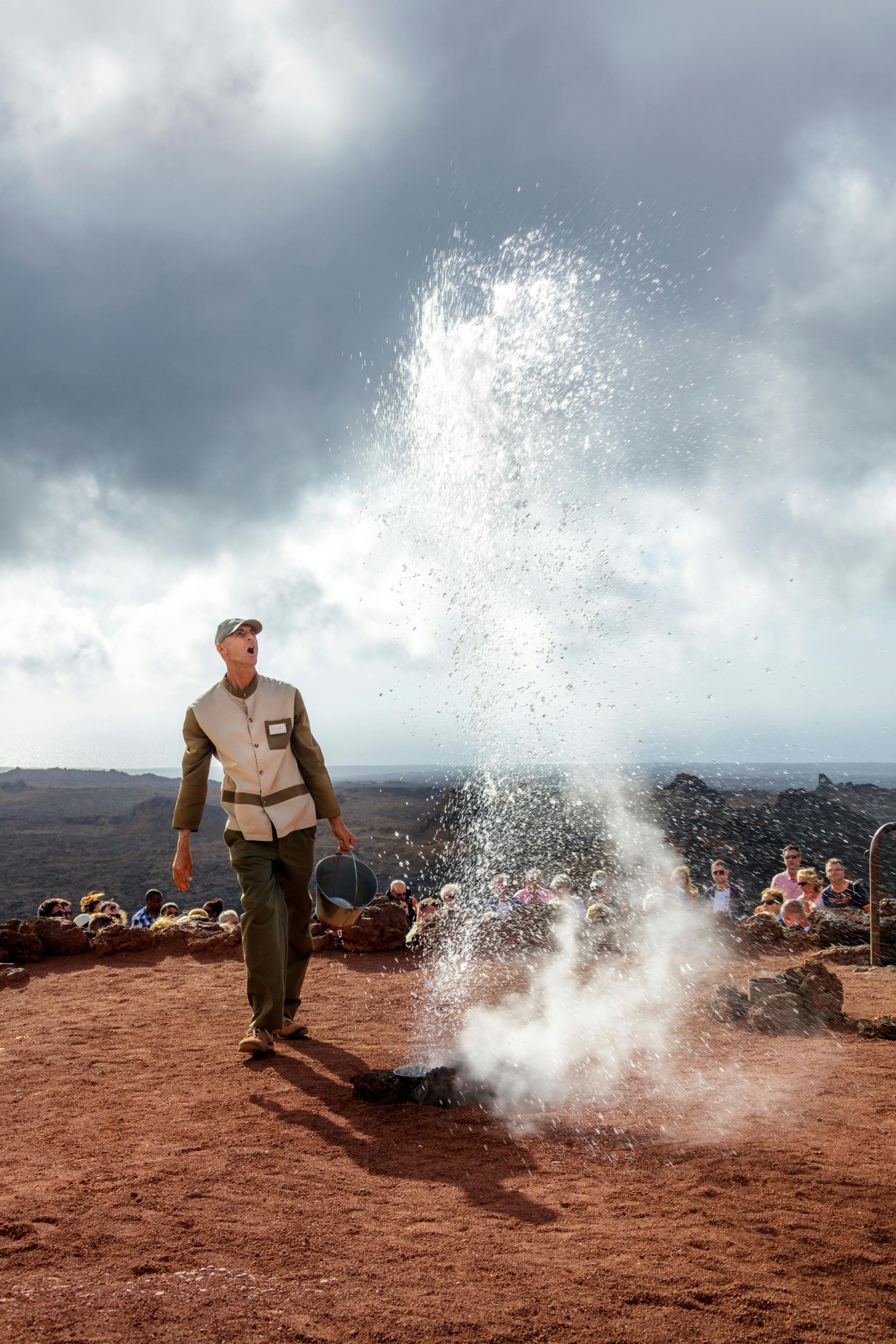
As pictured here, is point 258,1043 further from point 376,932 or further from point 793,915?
point 793,915

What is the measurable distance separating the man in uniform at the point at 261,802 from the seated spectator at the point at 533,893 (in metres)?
4.83

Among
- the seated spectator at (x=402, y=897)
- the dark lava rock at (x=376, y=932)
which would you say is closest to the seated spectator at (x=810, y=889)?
the seated spectator at (x=402, y=897)

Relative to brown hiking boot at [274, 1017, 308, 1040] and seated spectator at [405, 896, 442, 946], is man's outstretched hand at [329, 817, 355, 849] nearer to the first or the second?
brown hiking boot at [274, 1017, 308, 1040]

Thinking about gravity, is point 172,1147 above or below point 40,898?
above

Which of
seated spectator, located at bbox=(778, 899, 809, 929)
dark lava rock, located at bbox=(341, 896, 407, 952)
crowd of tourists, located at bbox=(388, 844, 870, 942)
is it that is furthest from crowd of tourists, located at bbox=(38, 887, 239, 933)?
seated spectator, located at bbox=(778, 899, 809, 929)

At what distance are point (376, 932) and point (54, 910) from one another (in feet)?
13.6

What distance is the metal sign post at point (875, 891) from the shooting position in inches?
273

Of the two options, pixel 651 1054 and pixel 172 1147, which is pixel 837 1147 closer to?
pixel 651 1054

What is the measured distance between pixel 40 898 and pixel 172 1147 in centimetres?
3955

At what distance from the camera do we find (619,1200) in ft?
9.64

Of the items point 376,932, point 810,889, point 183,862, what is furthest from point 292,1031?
point 810,889

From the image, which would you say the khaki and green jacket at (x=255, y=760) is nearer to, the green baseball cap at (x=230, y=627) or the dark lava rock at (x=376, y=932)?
the green baseball cap at (x=230, y=627)

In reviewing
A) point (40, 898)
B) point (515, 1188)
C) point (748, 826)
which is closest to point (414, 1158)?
point (515, 1188)

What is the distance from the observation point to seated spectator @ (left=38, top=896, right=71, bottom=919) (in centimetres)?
931
